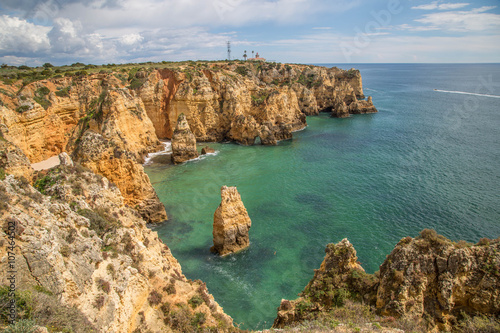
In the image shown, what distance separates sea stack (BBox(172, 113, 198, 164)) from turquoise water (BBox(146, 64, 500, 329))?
176 centimetres

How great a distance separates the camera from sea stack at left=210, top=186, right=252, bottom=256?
2392 centimetres

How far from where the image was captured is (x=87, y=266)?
11133 mm

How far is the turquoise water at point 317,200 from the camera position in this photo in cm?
2238

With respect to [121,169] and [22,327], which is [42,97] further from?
[22,327]

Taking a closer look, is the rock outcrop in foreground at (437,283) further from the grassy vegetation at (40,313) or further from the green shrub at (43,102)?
the green shrub at (43,102)

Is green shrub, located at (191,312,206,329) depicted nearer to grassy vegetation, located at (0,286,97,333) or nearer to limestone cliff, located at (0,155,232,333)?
limestone cliff, located at (0,155,232,333)

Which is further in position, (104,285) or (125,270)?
(125,270)

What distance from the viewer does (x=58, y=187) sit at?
1434cm

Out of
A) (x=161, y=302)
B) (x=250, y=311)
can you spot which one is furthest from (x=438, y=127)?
(x=161, y=302)

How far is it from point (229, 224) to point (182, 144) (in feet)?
82.5

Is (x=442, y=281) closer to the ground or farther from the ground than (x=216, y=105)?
closer to the ground

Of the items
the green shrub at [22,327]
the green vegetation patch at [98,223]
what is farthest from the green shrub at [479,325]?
the green vegetation patch at [98,223]

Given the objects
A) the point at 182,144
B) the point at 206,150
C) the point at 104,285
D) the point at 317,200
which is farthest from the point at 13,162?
the point at 206,150

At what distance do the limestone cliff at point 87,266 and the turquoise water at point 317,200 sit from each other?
6.61 metres
